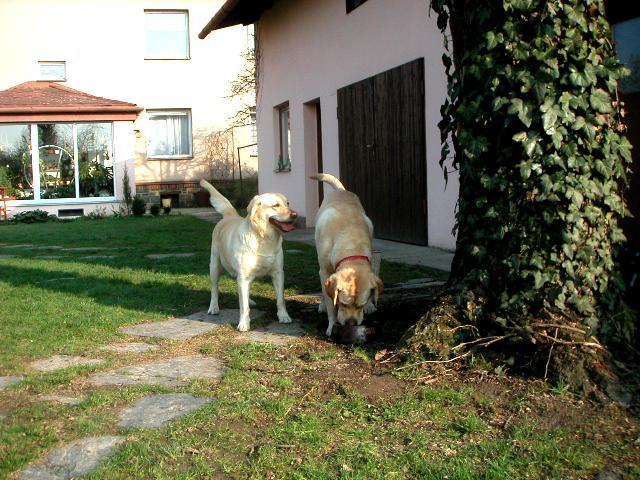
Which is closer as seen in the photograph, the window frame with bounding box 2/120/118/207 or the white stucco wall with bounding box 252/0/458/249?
the white stucco wall with bounding box 252/0/458/249

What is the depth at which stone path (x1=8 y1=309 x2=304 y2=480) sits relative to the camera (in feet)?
9.27

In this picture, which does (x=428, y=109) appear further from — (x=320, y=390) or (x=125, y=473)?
(x=125, y=473)

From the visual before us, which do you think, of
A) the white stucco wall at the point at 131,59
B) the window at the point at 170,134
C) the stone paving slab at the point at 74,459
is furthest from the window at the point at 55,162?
the stone paving slab at the point at 74,459

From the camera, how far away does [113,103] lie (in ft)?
68.7

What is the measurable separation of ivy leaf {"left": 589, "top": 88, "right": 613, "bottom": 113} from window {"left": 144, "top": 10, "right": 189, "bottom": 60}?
72.0 ft

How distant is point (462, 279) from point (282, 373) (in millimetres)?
1141

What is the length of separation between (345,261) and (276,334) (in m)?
0.77

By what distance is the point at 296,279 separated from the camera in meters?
7.34

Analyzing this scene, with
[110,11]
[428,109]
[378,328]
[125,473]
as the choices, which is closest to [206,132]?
[110,11]

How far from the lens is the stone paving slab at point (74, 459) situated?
2719 mm

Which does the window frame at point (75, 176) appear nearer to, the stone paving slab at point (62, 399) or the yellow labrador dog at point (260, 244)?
the yellow labrador dog at point (260, 244)

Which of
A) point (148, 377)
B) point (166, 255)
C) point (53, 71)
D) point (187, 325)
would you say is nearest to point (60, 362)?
point (148, 377)

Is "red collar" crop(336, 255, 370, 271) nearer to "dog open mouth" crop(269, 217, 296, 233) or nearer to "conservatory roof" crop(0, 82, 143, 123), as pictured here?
"dog open mouth" crop(269, 217, 296, 233)

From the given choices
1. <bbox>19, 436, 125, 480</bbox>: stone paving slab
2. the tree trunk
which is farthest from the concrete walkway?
<bbox>19, 436, 125, 480</bbox>: stone paving slab
